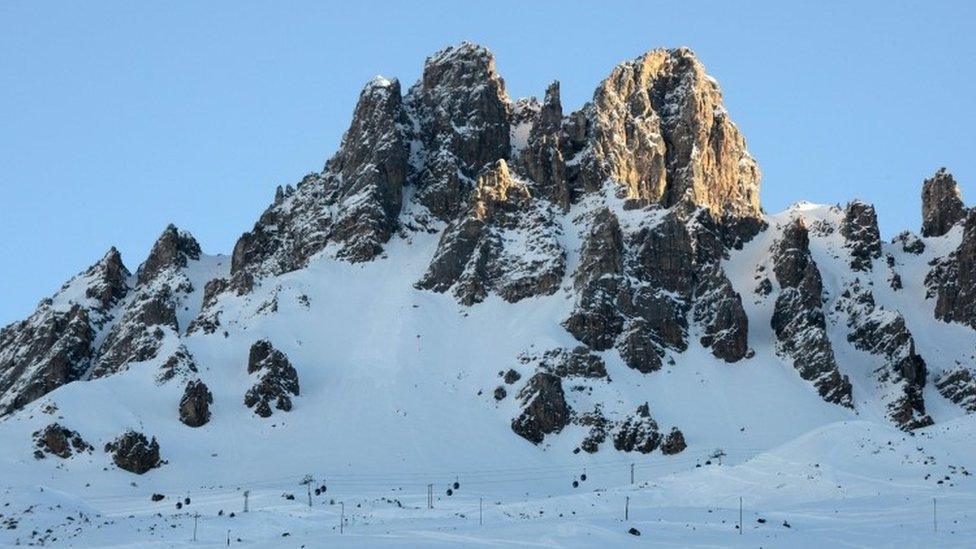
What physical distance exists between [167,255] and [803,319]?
282 feet

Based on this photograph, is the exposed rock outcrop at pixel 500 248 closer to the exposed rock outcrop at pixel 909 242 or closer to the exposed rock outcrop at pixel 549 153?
the exposed rock outcrop at pixel 549 153

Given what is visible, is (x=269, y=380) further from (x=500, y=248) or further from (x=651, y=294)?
(x=651, y=294)

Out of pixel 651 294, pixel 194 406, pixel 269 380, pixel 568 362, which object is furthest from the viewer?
pixel 651 294

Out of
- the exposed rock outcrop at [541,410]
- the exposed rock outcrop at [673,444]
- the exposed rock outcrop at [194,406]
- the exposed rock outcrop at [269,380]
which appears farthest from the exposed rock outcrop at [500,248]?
the exposed rock outcrop at [194,406]

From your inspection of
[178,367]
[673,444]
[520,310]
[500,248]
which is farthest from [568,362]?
[178,367]

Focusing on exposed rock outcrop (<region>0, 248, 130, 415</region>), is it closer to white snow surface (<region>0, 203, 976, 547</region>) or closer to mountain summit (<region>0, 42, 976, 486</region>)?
mountain summit (<region>0, 42, 976, 486</region>)

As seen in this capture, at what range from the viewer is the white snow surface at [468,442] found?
79.8m

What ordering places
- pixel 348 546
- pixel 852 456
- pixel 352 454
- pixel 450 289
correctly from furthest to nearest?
1. pixel 450 289
2. pixel 352 454
3. pixel 852 456
4. pixel 348 546

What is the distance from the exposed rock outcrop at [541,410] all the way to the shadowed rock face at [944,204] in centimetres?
7033

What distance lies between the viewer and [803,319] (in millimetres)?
165875

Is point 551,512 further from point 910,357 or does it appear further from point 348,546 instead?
point 910,357

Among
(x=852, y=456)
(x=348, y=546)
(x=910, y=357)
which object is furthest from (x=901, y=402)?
(x=348, y=546)

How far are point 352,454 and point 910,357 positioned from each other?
64.6 metres

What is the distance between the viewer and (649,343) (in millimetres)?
162125
